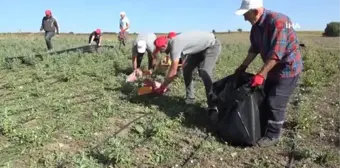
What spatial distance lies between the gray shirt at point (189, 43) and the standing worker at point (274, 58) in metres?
0.97

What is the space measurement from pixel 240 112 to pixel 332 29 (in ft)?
143

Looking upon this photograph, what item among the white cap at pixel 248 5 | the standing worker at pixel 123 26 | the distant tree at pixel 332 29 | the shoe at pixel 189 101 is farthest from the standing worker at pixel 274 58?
the distant tree at pixel 332 29

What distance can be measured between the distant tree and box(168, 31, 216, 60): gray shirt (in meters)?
40.6

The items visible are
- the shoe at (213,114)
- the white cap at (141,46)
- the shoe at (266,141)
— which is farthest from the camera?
the white cap at (141,46)

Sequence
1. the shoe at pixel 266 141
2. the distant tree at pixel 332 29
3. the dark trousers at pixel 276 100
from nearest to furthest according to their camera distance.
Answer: the dark trousers at pixel 276 100 → the shoe at pixel 266 141 → the distant tree at pixel 332 29

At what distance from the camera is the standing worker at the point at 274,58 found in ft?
13.6

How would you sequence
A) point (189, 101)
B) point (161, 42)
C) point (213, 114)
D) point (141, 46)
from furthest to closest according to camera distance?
point (141, 46) → point (189, 101) → point (161, 42) → point (213, 114)

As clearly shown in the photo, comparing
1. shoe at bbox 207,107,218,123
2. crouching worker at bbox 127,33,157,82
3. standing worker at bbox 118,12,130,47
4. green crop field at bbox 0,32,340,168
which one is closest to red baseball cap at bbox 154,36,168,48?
green crop field at bbox 0,32,340,168

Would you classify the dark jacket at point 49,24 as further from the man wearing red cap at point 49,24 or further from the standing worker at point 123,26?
the standing worker at point 123,26

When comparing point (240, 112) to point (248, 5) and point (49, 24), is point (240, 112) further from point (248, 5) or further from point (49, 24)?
point (49, 24)

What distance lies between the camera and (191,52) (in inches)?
219

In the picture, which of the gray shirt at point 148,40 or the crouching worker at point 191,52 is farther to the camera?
the gray shirt at point 148,40

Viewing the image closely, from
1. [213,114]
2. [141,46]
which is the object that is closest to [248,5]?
[213,114]

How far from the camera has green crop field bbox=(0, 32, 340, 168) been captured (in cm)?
412
